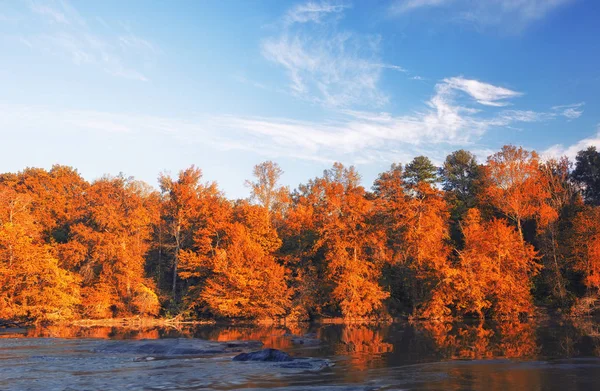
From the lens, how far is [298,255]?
2030 inches

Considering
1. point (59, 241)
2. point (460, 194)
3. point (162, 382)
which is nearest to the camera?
point (162, 382)

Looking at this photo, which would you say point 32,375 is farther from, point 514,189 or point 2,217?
point 514,189

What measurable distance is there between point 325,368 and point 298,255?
34768 millimetres

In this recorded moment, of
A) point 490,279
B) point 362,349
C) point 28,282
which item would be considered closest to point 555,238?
point 490,279

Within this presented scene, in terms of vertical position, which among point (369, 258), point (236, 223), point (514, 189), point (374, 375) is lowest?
point (374, 375)

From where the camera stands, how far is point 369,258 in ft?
170

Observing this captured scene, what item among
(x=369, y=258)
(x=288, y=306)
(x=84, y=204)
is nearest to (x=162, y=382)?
(x=288, y=306)

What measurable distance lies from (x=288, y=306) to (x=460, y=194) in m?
35.5

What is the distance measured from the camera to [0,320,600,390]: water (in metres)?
13.4

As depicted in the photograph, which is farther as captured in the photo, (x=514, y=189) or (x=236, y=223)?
(x=514, y=189)

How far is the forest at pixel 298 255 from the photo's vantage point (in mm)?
45625

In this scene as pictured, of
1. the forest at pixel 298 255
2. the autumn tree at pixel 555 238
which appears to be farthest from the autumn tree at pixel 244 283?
the autumn tree at pixel 555 238

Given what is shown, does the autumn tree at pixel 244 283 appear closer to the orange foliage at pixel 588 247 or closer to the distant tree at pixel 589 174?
the orange foliage at pixel 588 247

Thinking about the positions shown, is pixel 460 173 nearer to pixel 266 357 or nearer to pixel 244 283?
pixel 244 283
